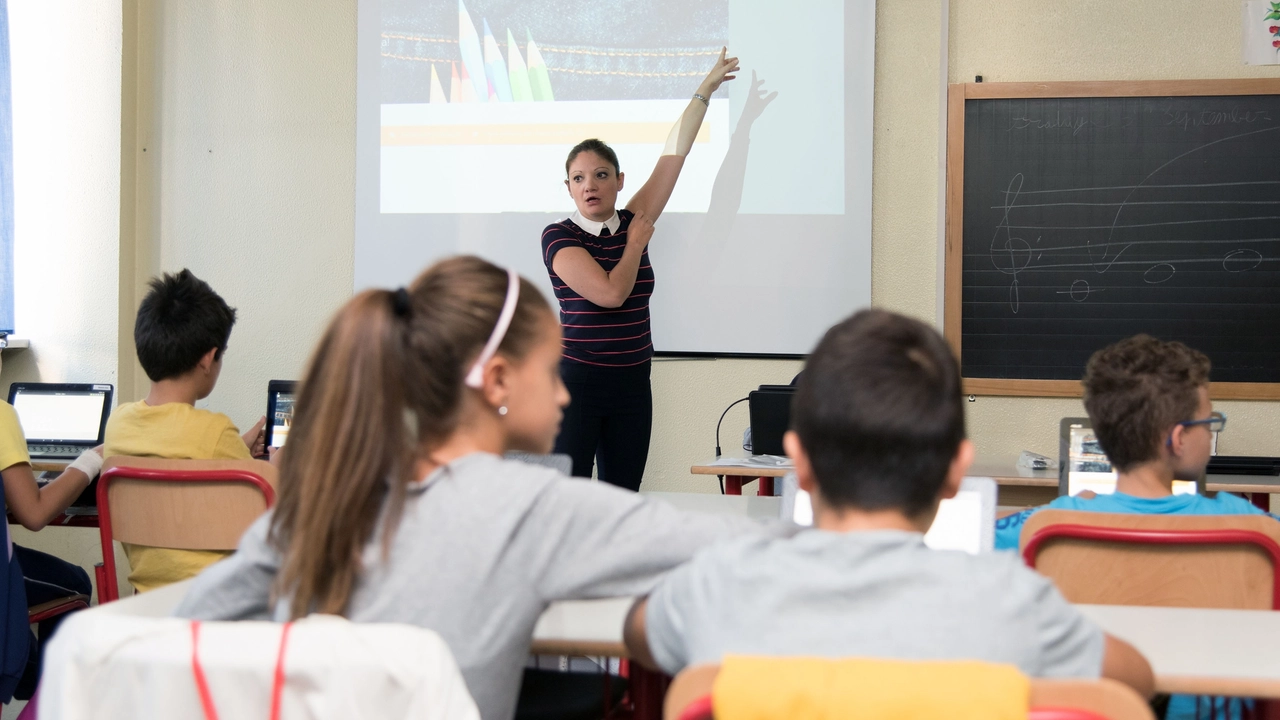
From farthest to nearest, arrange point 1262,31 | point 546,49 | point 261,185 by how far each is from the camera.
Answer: point 261,185 < point 546,49 < point 1262,31

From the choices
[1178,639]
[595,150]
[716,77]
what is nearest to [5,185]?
[595,150]

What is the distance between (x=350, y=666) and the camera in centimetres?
74

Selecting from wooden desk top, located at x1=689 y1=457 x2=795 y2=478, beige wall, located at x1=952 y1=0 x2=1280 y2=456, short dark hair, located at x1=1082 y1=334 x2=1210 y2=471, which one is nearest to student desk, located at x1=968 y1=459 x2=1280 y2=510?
beige wall, located at x1=952 y1=0 x2=1280 y2=456

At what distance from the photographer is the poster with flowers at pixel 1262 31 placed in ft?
11.3

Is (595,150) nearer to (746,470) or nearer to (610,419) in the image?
(610,419)

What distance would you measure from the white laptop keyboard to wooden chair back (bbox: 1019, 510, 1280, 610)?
2897mm

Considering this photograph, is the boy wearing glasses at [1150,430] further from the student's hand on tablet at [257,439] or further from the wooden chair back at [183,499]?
the student's hand on tablet at [257,439]

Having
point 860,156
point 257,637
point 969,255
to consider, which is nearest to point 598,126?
point 860,156

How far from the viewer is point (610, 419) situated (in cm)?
298

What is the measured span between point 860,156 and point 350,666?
3164 mm

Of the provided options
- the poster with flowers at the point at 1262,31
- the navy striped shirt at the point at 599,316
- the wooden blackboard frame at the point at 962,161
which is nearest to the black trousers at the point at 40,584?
the navy striped shirt at the point at 599,316

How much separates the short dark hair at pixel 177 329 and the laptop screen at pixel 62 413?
1.22 meters

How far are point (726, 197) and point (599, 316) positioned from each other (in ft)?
3.17

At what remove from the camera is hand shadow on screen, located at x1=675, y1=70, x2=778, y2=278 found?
3.68 m
